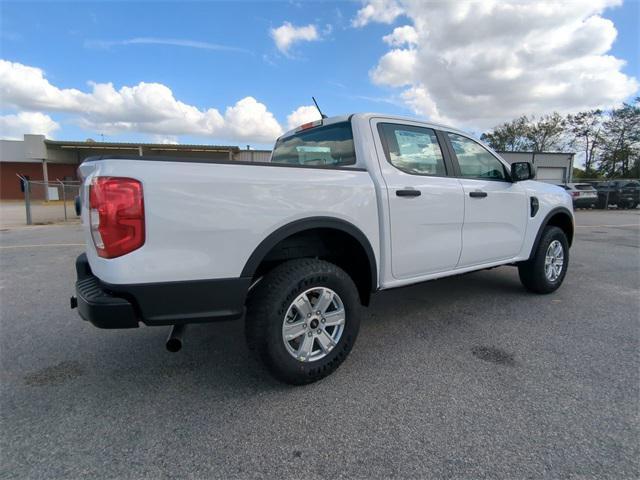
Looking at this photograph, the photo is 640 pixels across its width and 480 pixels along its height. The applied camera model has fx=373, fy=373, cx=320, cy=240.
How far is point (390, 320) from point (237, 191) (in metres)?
2.29

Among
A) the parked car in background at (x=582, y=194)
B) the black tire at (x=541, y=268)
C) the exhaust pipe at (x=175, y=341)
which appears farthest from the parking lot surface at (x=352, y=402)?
the parked car in background at (x=582, y=194)

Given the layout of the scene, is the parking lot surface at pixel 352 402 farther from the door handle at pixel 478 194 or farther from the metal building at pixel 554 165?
the metal building at pixel 554 165

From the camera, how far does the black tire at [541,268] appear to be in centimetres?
433

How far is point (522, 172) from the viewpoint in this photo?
151 inches

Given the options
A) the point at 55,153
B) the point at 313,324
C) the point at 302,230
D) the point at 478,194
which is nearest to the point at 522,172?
the point at 478,194

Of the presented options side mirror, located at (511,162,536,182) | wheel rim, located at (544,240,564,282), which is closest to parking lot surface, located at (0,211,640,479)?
wheel rim, located at (544,240,564,282)

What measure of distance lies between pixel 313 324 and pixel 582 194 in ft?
78.6

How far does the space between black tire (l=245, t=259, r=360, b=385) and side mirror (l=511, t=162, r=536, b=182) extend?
7.92 ft

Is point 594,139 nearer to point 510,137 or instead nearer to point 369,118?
point 510,137

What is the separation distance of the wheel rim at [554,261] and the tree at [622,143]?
49.7 m

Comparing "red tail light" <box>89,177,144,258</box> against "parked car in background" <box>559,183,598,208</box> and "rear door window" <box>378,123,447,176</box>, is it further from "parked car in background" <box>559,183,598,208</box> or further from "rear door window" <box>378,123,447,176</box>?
"parked car in background" <box>559,183,598,208</box>

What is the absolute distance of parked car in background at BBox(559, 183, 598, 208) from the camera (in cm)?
2092

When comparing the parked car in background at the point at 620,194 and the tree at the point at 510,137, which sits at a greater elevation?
the tree at the point at 510,137

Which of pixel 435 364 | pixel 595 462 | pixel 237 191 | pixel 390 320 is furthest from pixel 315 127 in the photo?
pixel 595 462
